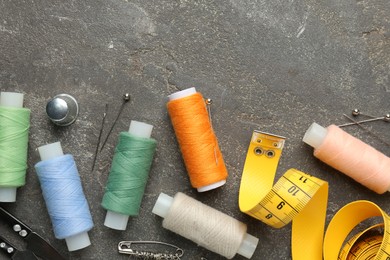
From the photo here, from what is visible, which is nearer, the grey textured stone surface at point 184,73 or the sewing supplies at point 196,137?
the sewing supplies at point 196,137

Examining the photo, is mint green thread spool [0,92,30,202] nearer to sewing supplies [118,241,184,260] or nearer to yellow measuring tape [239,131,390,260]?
sewing supplies [118,241,184,260]

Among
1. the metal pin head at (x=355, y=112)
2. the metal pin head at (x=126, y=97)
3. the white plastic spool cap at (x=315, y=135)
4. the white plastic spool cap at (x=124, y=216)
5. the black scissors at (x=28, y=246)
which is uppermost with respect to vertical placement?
the metal pin head at (x=355, y=112)

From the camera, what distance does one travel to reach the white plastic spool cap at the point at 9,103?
6.30 feet

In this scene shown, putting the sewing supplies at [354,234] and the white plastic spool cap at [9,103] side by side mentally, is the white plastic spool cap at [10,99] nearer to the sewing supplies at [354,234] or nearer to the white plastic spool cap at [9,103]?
the white plastic spool cap at [9,103]

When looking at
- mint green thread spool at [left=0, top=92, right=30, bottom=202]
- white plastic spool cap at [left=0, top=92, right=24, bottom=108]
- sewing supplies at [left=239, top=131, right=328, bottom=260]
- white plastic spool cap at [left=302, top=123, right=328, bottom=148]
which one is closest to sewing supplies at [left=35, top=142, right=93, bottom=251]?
mint green thread spool at [left=0, top=92, right=30, bottom=202]

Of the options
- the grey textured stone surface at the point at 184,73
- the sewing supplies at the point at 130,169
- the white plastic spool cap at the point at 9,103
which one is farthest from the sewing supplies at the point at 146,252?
the white plastic spool cap at the point at 9,103

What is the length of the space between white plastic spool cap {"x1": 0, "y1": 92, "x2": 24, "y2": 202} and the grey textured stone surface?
0.07 metres

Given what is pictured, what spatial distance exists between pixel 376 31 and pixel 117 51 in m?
0.85

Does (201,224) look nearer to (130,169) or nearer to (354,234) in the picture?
(130,169)

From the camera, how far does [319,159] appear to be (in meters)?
2.02

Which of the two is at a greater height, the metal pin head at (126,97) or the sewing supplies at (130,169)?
the metal pin head at (126,97)

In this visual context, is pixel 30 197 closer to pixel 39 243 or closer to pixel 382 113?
pixel 39 243

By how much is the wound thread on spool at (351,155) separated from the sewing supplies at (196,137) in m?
0.31

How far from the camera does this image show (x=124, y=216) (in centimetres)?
195
